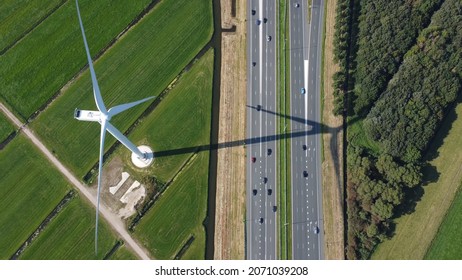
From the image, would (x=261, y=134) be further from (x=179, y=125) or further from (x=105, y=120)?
(x=105, y=120)

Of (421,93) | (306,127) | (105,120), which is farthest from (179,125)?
(421,93)

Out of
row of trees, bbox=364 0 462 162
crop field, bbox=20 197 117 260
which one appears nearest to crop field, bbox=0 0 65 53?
crop field, bbox=20 197 117 260

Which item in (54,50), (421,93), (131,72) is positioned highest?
(54,50)

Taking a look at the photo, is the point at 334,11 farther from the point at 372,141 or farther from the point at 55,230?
the point at 55,230

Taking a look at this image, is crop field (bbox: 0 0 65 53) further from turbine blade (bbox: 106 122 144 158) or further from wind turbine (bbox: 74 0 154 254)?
turbine blade (bbox: 106 122 144 158)

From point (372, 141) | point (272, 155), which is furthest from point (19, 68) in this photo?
point (372, 141)

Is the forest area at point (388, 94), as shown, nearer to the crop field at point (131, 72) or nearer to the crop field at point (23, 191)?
the crop field at point (131, 72)
